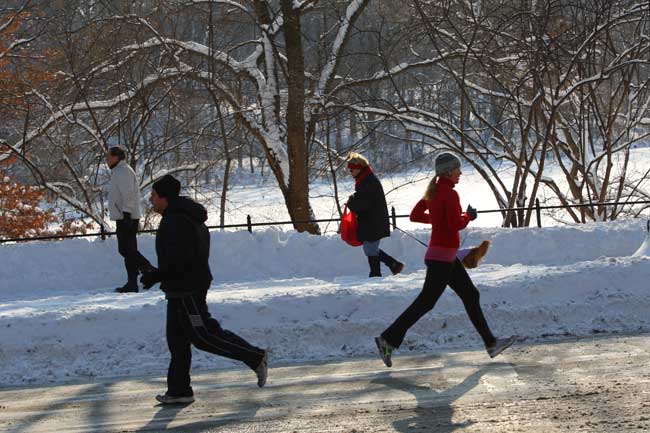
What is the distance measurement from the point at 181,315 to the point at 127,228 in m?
5.35

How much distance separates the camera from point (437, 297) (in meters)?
7.11

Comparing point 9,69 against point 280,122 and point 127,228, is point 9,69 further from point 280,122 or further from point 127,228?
point 127,228

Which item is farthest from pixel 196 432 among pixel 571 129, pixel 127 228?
pixel 571 129

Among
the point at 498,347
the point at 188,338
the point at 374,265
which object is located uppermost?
the point at 374,265

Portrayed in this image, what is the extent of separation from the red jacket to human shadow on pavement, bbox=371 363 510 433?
94cm

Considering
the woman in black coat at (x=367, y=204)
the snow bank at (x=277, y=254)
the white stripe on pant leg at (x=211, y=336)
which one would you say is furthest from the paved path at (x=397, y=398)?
the snow bank at (x=277, y=254)

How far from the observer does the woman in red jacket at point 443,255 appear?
6930 mm

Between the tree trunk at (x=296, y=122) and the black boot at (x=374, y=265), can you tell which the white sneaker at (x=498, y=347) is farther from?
the tree trunk at (x=296, y=122)

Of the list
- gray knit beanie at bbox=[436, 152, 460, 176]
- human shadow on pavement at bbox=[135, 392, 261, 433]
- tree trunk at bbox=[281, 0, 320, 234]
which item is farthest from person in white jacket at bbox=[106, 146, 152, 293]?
tree trunk at bbox=[281, 0, 320, 234]

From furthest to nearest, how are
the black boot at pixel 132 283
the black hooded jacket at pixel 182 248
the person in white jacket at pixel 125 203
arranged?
the black boot at pixel 132 283, the person in white jacket at pixel 125 203, the black hooded jacket at pixel 182 248

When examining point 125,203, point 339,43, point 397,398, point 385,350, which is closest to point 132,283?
point 125,203

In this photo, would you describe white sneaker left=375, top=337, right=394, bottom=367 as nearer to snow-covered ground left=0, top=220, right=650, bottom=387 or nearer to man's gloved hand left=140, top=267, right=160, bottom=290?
snow-covered ground left=0, top=220, right=650, bottom=387

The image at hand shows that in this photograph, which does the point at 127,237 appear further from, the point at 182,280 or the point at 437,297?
the point at 437,297

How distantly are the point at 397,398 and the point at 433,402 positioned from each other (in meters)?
0.27
